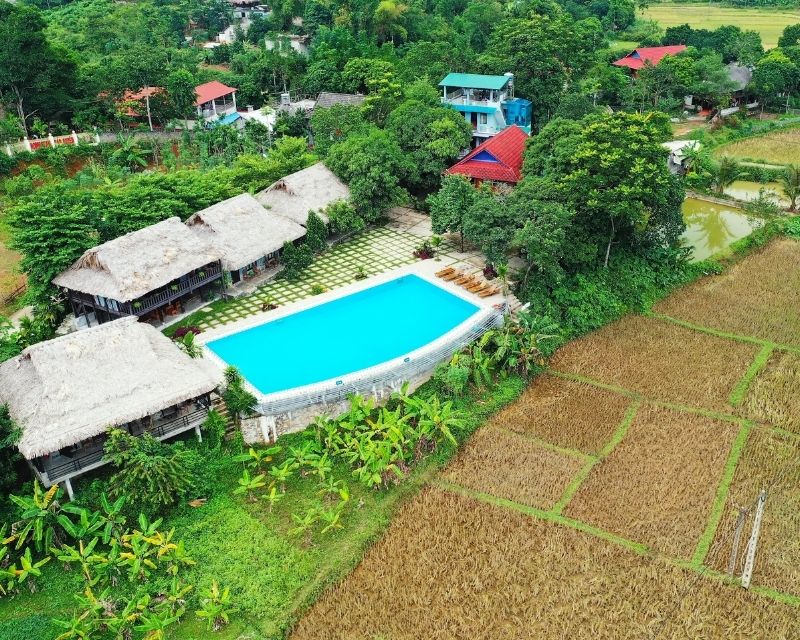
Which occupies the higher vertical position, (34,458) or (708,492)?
(34,458)

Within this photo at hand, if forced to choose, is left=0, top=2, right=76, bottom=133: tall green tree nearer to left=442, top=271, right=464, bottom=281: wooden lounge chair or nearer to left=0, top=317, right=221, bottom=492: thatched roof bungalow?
left=0, top=317, right=221, bottom=492: thatched roof bungalow

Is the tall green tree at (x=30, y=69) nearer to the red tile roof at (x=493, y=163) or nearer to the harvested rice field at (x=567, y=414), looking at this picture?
the red tile roof at (x=493, y=163)

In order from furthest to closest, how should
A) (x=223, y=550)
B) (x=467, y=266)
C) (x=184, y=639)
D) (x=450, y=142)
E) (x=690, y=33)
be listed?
(x=690, y=33) < (x=450, y=142) < (x=467, y=266) < (x=223, y=550) < (x=184, y=639)

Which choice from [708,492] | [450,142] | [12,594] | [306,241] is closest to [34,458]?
[12,594]

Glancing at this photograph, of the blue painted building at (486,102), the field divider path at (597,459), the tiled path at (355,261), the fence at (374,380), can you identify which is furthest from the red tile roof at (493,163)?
the field divider path at (597,459)

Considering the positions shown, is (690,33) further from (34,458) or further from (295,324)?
(34,458)

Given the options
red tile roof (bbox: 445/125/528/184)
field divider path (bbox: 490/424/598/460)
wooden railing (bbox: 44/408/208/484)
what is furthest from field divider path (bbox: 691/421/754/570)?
red tile roof (bbox: 445/125/528/184)
